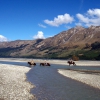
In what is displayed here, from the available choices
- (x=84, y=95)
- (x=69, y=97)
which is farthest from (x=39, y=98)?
(x=84, y=95)

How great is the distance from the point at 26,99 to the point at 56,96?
18.4 feet

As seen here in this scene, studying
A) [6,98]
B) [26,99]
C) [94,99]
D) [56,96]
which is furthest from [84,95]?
[6,98]

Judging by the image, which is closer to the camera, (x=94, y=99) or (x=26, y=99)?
(x=26, y=99)

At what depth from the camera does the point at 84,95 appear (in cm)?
2870

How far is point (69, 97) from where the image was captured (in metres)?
27.3

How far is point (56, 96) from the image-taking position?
27.8 m

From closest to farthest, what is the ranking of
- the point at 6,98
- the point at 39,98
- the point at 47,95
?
the point at 6,98
the point at 39,98
the point at 47,95

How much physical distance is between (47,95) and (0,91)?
23.1 feet

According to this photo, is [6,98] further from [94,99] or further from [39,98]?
[94,99]

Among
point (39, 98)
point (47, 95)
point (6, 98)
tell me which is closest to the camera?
point (6, 98)

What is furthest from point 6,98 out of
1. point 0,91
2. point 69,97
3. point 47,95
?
point 69,97

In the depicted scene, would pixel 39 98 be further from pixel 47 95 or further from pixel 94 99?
pixel 94 99

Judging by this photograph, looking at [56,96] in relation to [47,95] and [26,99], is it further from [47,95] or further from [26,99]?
[26,99]

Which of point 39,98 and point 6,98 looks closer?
point 6,98
